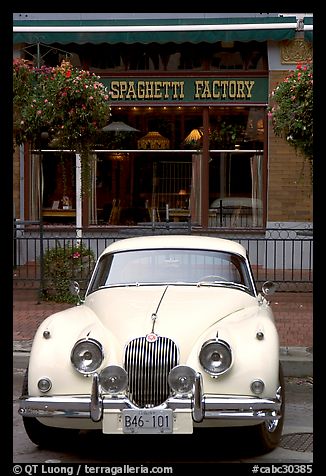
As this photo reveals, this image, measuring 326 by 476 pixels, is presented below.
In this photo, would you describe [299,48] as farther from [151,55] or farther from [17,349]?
[17,349]

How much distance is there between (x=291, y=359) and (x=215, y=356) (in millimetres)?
3304

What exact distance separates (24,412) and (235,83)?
1129cm

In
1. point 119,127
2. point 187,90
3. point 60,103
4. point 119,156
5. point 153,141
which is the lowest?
point 119,156

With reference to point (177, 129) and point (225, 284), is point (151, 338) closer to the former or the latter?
point (225, 284)

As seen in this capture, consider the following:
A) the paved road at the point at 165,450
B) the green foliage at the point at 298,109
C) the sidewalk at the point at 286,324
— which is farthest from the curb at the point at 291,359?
the green foliage at the point at 298,109

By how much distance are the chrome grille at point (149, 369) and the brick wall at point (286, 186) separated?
34.2 ft

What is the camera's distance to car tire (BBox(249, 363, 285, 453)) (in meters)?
6.02

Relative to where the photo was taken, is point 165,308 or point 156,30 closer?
point 165,308

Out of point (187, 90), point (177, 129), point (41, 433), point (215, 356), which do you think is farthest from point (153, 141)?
point (215, 356)

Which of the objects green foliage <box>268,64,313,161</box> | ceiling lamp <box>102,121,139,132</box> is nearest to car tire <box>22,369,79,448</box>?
green foliage <box>268,64,313,161</box>

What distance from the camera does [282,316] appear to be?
11.4 m

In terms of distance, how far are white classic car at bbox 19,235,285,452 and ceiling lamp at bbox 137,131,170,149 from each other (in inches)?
388

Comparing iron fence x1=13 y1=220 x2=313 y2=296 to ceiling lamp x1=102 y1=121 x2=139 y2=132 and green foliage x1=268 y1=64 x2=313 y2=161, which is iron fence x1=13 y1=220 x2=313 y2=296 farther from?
green foliage x1=268 y1=64 x2=313 y2=161
